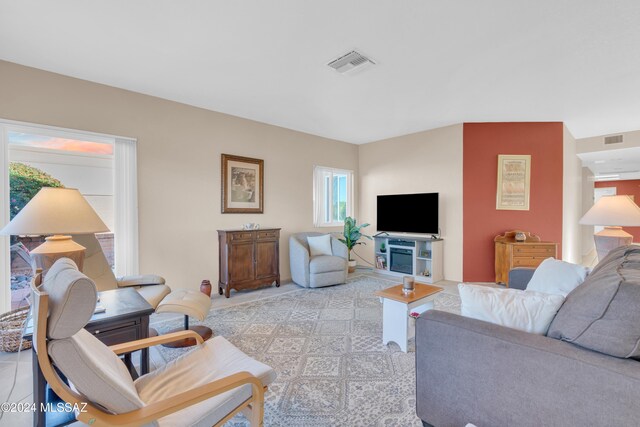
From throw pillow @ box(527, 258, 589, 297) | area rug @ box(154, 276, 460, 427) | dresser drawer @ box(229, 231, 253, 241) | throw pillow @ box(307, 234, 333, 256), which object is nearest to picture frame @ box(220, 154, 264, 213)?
dresser drawer @ box(229, 231, 253, 241)

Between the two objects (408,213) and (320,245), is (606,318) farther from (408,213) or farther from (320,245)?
(408,213)

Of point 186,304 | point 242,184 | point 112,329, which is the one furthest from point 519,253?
point 112,329

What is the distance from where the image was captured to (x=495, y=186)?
4.73 meters

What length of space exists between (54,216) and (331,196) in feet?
14.9

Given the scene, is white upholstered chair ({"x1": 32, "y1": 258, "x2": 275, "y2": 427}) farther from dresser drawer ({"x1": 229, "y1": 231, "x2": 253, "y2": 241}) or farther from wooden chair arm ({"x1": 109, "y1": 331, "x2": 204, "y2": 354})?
dresser drawer ({"x1": 229, "y1": 231, "x2": 253, "y2": 241})

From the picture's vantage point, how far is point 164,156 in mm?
3734

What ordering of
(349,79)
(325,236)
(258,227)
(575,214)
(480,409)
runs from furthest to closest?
(575,214) → (325,236) → (258,227) → (349,79) → (480,409)

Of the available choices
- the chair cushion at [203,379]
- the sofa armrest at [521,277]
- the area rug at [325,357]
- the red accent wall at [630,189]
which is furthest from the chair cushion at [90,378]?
the red accent wall at [630,189]

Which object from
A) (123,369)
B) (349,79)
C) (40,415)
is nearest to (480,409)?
(123,369)

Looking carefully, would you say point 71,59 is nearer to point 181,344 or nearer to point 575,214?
point 181,344

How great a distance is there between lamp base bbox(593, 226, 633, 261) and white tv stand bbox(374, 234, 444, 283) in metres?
1.97

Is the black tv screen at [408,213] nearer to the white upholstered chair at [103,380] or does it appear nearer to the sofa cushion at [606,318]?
the sofa cushion at [606,318]

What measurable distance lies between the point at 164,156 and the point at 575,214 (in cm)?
765

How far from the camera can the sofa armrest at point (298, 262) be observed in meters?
4.48
